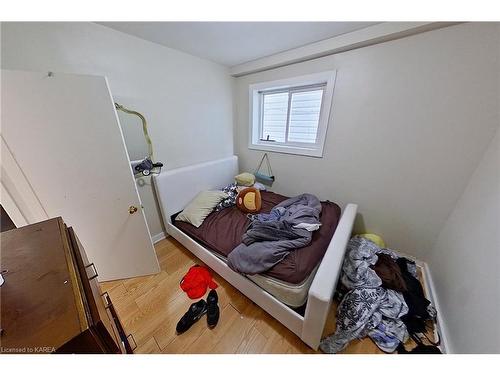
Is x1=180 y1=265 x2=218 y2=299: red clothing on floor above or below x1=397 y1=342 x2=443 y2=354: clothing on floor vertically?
below

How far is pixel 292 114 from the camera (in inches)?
90.3

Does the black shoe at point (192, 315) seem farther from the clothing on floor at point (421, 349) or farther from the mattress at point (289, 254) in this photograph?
the clothing on floor at point (421, 349)

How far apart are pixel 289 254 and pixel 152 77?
2.13m

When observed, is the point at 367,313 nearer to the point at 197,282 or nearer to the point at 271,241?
the point at 271,241

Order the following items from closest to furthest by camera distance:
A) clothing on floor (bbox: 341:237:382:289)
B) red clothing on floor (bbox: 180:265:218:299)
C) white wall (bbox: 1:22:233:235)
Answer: white wall (bbox: 1:22:233:235)
clothing on floor (bbox: 341:237:382:289)
red clothing on floor (bbox: 180:265:218:299)

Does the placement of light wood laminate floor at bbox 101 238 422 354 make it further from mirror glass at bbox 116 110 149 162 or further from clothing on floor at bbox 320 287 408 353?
mirror glass at bbox 116 110 149 162

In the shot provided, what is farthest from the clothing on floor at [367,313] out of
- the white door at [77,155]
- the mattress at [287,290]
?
the white door at [77,155]

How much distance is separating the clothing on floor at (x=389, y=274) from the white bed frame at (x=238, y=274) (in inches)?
17.8

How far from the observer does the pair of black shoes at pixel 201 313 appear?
120cm

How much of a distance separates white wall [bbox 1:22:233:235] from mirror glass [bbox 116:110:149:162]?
0.33 ft

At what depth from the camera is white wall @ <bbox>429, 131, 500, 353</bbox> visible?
87cm

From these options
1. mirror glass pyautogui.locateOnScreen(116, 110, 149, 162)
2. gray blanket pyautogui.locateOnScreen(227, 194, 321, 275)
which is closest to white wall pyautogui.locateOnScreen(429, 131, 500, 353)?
gray blanket pyautogui.locateOnScreen(227, 194, 321, 275)
